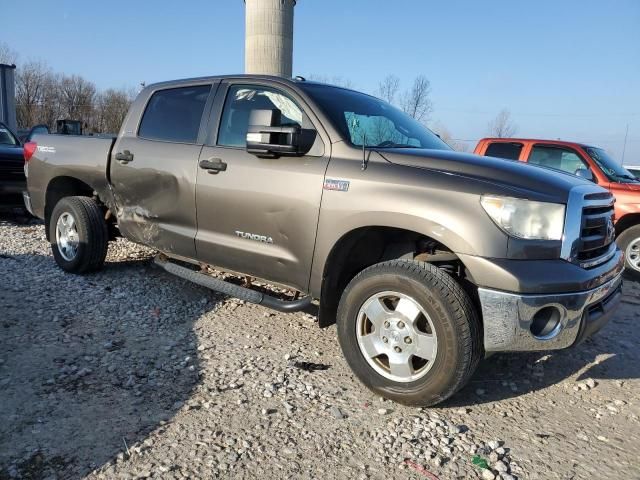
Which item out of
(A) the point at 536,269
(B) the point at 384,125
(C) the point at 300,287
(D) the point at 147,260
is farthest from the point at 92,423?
(D) the point at 147,260

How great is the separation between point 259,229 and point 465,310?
1.56 m

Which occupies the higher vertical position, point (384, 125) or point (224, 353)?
point (384, 125)

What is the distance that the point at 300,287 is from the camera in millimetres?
3523

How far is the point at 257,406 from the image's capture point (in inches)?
117

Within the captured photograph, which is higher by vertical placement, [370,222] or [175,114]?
[175,114]

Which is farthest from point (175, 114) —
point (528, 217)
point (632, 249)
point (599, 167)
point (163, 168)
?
point (632, 249)

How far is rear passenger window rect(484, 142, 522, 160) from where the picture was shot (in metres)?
7.95

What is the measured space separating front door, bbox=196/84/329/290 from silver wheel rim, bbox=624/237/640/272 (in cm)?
556

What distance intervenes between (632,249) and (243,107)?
586 cm

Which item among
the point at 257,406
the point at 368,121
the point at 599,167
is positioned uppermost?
the point at 368,121

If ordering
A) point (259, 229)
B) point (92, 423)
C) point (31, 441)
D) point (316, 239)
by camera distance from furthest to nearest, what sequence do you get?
point (259, 229) → point (316, 239) → point (92, 423) → point (31, 441)

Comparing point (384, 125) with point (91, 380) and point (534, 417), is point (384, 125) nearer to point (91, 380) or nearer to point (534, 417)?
point (534, 417)

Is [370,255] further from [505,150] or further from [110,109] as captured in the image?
[110,109]

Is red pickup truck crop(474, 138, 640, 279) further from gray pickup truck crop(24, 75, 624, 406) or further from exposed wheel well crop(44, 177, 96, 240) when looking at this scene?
exposed wheel well crop(44, 177, 96, 240)
